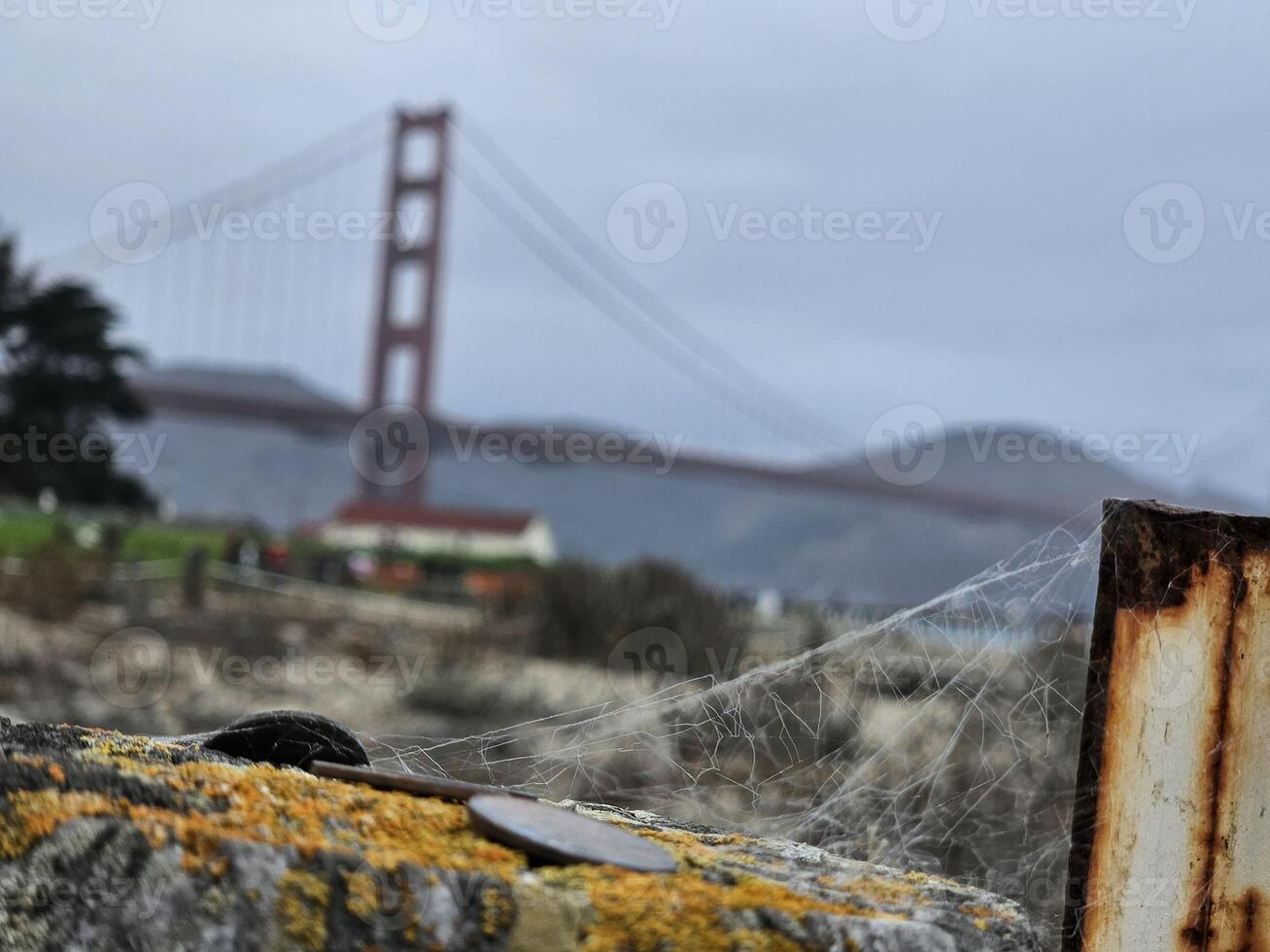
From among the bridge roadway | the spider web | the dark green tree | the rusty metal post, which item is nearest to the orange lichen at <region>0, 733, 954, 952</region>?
the rusty metal post

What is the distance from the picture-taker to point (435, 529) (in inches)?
910

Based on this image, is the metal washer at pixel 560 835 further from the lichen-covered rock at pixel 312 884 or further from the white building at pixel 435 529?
the white building at pixel 435 529

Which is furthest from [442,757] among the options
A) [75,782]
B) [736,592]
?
[736,592]

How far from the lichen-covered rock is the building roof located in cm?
2162

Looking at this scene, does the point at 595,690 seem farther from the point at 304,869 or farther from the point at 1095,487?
the point at 1095,487

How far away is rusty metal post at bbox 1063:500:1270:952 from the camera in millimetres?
1589

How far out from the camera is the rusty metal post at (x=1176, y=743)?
1.59m

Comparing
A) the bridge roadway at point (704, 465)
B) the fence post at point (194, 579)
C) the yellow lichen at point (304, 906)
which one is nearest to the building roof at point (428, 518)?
the bridge roadway at point (704, 465)

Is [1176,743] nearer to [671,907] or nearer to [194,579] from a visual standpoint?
[671,907]

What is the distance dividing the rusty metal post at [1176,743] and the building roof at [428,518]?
846 inches

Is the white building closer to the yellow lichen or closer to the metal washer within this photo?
the metal washer

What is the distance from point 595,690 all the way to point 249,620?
4.83 meters

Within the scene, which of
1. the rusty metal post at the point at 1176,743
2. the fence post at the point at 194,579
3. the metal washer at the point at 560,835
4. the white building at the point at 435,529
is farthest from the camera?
A: the white building at the point at 435,529

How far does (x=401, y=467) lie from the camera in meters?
24.2
